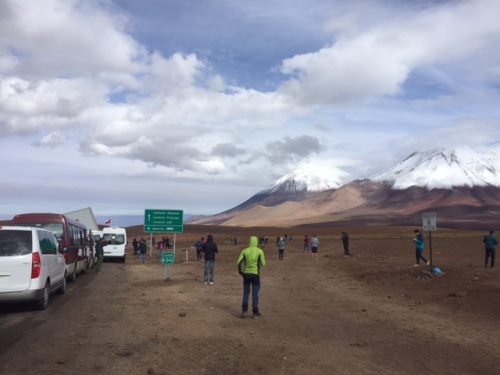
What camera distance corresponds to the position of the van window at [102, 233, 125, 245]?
3721 cm

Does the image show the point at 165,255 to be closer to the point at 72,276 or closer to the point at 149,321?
the point at 72,276

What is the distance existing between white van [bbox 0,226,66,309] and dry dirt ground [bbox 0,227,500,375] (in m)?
0.46

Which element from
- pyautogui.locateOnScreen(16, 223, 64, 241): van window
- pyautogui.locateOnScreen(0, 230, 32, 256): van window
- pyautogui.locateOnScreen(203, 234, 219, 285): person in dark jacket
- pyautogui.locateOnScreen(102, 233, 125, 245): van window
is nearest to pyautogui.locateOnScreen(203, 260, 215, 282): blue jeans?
pyautogui.locateOnScreen(203, 234, 219, 285): person in dark jacket

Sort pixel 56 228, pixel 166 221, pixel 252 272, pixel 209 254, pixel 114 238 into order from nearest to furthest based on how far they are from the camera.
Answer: pixel 252 272 → pixel 209 254 → pixel 56 228 → pixel 166 221 → pixel 114 238

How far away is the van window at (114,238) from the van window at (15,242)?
25.5 m

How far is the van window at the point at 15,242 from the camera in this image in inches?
452

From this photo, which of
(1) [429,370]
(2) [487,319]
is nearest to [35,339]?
(1) [429,370]

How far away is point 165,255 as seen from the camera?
2023 cm

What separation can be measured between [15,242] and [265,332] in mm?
5887

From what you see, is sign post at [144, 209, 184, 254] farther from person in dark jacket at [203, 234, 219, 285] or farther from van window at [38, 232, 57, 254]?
van window at [38, 232, 57, 254]

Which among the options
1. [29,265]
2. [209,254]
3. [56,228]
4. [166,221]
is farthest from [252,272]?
[166,221]

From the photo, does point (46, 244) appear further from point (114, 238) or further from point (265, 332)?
point (114, 238)

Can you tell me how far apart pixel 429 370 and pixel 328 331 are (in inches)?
112

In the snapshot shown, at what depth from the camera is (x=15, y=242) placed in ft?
38.3
